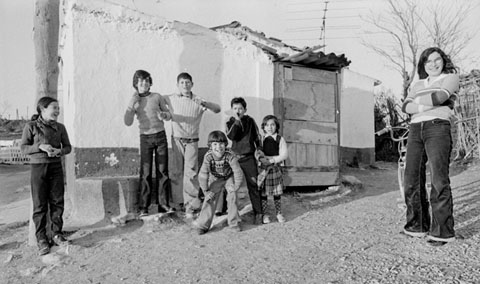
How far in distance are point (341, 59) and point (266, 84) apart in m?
1.23

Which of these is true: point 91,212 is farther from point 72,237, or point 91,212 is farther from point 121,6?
point 121,6

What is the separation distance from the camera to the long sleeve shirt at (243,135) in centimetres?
429

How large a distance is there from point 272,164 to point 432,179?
170 cm

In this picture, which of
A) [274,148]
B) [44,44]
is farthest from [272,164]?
[44,44]

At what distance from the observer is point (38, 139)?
355cm

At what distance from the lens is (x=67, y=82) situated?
5.18m

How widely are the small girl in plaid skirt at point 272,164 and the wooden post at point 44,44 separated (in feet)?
7.80

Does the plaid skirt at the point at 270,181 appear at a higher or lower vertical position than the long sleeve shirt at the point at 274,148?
lower

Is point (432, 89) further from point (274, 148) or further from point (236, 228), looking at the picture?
point (236, 228)

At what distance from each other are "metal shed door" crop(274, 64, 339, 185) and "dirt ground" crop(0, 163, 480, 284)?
1.24 meters

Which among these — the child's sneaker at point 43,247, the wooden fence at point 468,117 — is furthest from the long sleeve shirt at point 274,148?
the wooden fence at point 468,117

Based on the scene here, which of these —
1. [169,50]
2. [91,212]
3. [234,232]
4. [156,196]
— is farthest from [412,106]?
[91,212]

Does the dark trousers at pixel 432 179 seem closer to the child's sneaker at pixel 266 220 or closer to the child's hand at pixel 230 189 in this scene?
the child's sneaker at pixel 266 220

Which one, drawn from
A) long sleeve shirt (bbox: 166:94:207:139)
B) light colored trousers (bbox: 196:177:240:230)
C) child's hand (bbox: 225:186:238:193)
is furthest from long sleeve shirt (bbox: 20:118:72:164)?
child's hand (bbox: 225:186:238:193)
